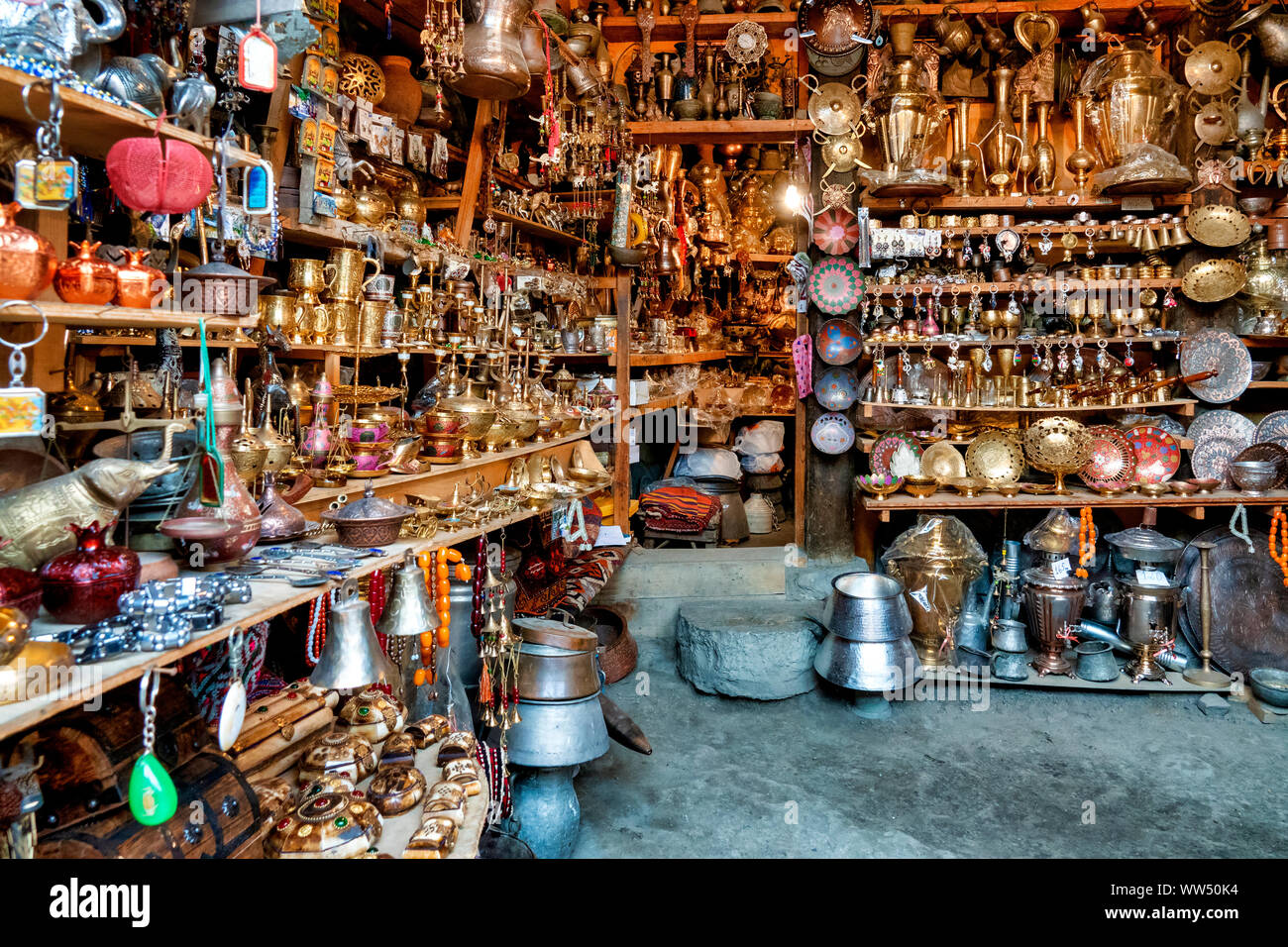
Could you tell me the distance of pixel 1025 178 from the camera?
5.14 m

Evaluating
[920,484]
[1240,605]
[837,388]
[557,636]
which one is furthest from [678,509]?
[1240,605]

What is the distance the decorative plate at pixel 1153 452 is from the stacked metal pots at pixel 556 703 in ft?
11.3

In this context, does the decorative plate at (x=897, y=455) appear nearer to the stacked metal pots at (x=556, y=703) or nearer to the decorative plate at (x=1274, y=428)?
the decorative plate at (x=1274, y=428)

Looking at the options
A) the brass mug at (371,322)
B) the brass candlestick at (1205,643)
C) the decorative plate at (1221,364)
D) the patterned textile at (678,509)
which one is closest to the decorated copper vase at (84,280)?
the brass mug at (371,322)

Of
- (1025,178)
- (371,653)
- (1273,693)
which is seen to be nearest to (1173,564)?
(1273,693)

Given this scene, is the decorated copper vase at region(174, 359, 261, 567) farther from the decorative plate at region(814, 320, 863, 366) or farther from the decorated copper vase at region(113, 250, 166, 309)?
the decorative plate at region(814, 320, 863, 366)

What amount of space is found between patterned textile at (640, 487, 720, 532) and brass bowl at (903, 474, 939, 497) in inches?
61.0

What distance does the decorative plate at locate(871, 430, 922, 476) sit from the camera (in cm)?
505

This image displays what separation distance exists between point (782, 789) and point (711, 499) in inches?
113

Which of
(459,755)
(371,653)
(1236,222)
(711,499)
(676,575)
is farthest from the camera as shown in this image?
(711,499)

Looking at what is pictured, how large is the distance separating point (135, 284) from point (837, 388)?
4270 millimetres

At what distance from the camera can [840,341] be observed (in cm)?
527

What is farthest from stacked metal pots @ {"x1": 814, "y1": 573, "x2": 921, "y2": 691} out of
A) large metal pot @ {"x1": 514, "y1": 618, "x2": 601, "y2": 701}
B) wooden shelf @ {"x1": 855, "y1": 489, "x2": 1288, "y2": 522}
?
large metal pot @ {"x1": 514, "y1": 618, "x2": 601, "y2": 701}
